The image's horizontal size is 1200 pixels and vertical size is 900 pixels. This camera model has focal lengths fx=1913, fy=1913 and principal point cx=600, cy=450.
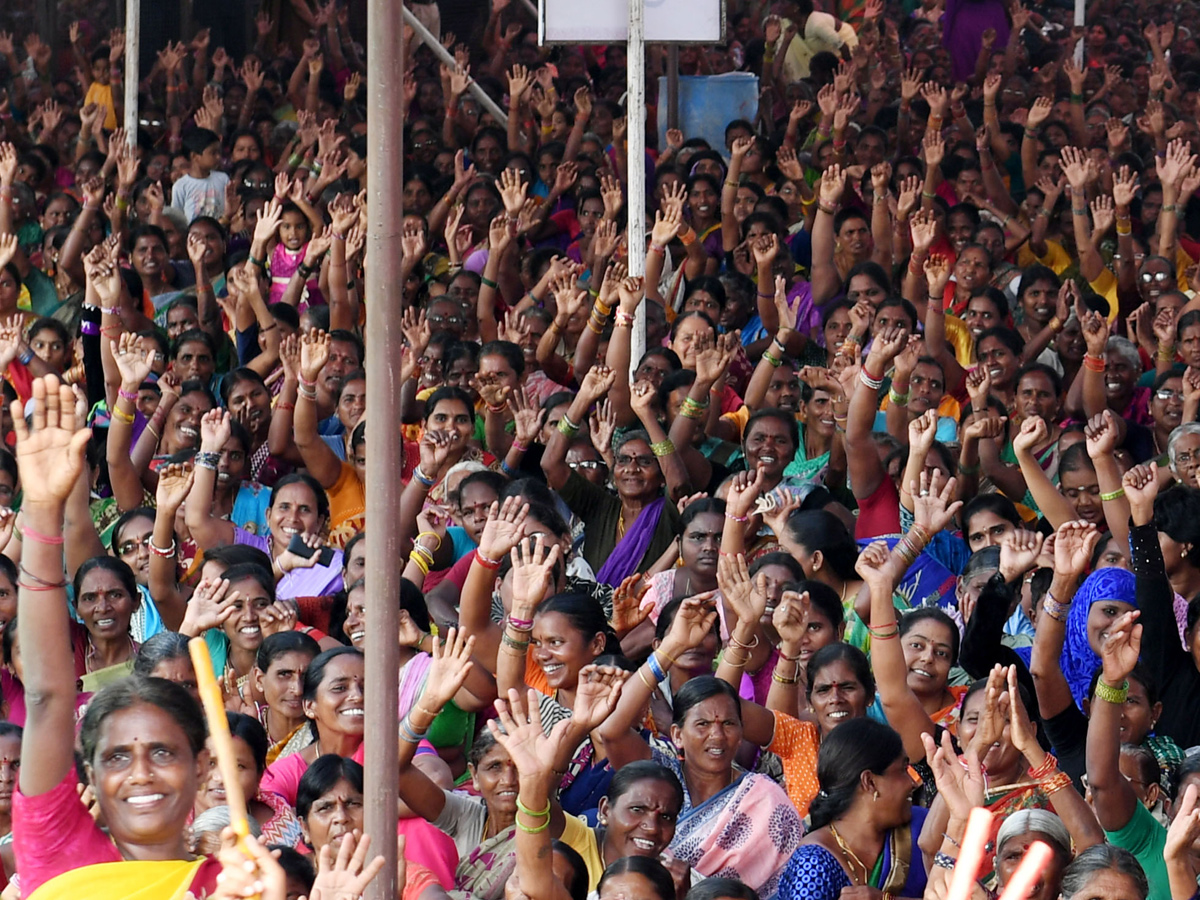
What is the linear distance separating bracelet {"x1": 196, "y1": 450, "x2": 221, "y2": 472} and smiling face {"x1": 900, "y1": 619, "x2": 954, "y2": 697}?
2.48 meters

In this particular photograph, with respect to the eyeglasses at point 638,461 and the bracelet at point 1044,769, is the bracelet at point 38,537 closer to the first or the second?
the bracelet at point 1044,769

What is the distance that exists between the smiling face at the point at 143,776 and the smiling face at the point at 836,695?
7.39 ft

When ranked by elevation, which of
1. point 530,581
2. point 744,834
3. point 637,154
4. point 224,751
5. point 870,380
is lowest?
point 744,834

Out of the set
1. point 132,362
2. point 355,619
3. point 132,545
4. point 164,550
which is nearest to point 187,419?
point 132,362

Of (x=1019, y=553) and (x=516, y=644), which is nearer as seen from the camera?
(x=516, y=644)

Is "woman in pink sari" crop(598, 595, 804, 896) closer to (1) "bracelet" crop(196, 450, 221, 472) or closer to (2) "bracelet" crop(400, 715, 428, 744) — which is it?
(2) "bracelet" crop(400, 715, 428, 744)

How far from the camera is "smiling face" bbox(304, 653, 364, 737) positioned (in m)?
4.84

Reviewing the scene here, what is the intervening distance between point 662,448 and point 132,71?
4.55m

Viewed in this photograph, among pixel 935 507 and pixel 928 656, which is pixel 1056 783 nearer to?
pixel 928 656

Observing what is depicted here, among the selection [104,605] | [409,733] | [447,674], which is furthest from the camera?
[104,605]

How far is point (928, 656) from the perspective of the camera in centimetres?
525

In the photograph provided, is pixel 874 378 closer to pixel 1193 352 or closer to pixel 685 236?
pixel 1193 352

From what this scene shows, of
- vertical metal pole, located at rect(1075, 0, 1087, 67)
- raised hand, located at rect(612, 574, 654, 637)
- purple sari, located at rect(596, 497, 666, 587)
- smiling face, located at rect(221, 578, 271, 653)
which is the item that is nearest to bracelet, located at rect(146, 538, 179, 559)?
smiling face, located at rect(221, 578, 271, 653)

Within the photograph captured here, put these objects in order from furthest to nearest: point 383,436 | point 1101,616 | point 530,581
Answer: point 1101,616 < point 530,581 < point 383,436
